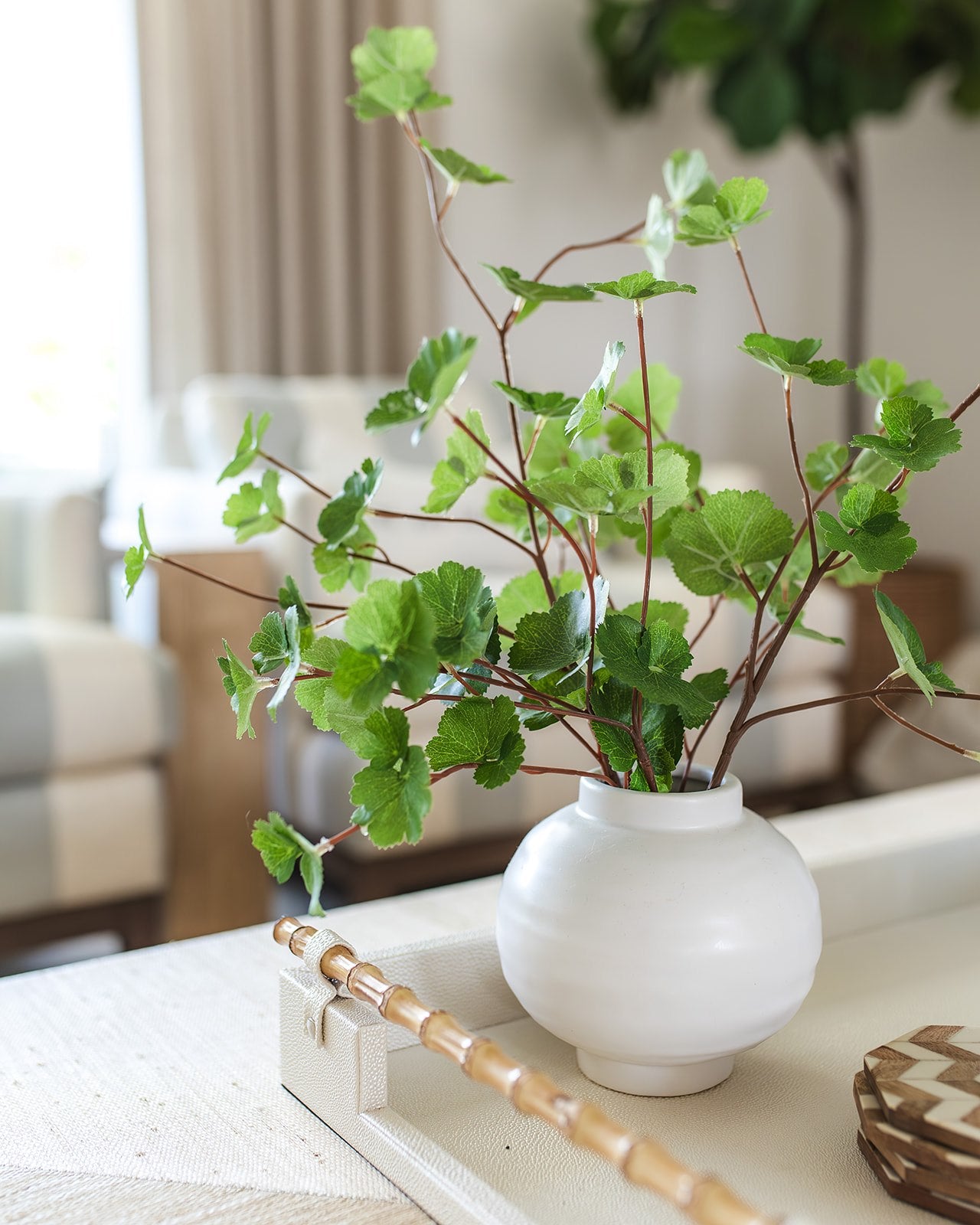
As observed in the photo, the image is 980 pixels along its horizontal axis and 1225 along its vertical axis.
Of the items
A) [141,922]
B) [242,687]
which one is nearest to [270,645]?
[242,687]

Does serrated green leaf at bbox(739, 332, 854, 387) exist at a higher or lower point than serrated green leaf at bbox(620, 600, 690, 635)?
higher

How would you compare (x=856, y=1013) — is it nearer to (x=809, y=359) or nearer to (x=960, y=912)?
(x=960, y=912)

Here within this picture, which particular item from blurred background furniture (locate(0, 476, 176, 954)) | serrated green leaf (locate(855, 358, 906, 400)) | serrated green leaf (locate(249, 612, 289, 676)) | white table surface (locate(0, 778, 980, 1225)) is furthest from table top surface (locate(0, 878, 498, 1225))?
blurred background furniture (locate(0, 476, 176, 954))

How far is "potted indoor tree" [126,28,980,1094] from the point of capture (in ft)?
1.67

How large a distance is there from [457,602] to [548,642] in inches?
1.9

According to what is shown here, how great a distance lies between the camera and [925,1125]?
0.49 m

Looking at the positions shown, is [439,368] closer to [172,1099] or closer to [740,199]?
[740,199]

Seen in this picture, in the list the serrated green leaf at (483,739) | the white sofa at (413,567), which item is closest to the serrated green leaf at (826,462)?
the serrated green leaf at (483,739)

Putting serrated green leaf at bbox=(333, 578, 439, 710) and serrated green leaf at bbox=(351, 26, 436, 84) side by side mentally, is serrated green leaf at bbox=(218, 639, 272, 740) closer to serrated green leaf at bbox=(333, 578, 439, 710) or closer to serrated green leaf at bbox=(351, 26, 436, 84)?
serrated green leaf at bbox=(333, 578, 439, 710)

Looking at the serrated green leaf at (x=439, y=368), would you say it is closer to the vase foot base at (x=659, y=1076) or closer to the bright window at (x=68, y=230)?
the vase foot base at (x=659, y=1076)

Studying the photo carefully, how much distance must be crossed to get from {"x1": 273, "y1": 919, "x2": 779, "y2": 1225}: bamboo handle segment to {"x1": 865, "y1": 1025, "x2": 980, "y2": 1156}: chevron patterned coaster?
0.12 m

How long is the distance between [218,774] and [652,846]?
137cm

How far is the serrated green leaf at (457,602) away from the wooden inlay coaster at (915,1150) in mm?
247

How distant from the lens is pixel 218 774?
1834 millimetres
